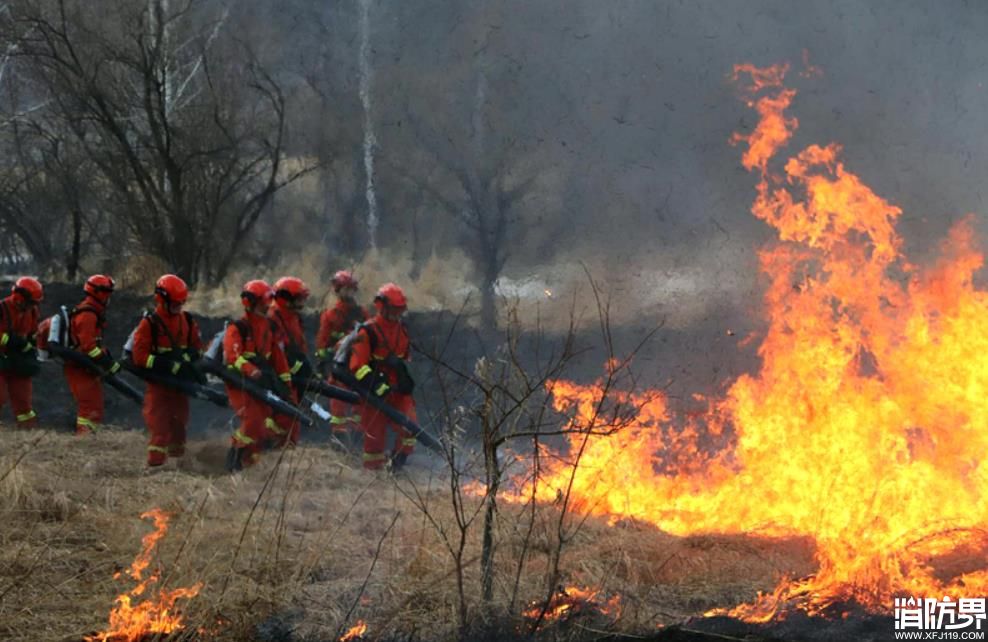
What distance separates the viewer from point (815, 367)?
703cm

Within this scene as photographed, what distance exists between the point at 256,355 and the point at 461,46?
570 cm

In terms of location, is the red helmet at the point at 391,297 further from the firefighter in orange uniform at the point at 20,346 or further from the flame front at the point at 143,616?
the flame front at the point at 143,616

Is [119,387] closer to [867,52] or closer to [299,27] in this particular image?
[299,27]

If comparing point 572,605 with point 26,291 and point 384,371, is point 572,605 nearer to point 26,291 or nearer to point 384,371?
point 384,371

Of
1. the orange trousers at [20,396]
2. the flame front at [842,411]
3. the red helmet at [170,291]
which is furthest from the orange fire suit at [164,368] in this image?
the flame front at [842,411]

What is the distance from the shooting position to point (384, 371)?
31.3 ft

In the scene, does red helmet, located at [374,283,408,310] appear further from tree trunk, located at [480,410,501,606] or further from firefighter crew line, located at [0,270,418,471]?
tree trunk, located at [480,410,501,606]

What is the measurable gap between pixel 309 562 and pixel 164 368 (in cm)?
484

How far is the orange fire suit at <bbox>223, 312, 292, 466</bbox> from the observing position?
878 cm

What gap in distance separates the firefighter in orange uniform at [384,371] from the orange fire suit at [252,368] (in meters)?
0.73

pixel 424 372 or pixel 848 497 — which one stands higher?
pixel 424 372

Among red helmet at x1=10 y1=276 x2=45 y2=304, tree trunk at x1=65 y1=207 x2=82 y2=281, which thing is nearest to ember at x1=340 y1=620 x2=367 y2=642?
red helmet at x1=10 y1=276 x2=45 y2=304

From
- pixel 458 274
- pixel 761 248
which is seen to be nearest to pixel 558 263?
pixel 761 248

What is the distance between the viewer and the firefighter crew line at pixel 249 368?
8.96 metres
